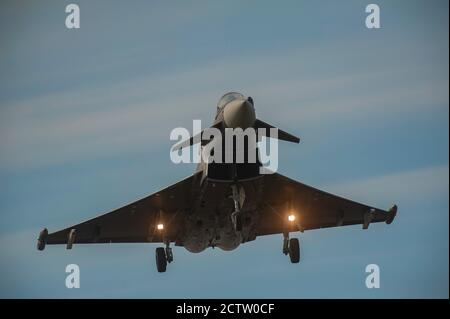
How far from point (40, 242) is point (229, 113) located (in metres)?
13.0

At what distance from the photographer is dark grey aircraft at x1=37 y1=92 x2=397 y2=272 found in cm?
3941

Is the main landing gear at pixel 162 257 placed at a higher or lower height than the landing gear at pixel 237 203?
lower

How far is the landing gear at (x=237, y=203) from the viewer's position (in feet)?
128

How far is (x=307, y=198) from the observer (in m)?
44.7

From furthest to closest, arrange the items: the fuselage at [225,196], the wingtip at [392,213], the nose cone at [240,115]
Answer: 1. the wingtip at [392,213]
2. the fuselage at [225,196]
3. the nose cone at [240,115]

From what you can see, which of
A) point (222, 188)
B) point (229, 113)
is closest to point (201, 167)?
point (222, 188)

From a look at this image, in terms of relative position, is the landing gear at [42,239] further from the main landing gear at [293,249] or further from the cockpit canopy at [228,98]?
the main landing gear at [293,249]

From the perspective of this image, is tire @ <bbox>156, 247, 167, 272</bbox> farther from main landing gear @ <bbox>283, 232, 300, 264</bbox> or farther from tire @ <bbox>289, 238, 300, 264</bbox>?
tire @ <bbox>289, 238, 300, 264</bbox>

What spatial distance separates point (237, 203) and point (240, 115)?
4447 millimetres

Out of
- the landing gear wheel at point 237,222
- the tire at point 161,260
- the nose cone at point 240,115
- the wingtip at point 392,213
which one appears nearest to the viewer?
the nose cone at point 240,115

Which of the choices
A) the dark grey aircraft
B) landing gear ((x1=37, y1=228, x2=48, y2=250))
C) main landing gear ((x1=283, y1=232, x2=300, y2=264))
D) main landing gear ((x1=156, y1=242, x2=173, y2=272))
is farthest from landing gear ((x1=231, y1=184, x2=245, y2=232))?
landing gear ((x1=37, y1=228, x2=48, y2=250))

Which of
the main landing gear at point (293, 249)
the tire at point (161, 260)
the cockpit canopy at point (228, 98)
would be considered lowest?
the tire at point (161, 260)

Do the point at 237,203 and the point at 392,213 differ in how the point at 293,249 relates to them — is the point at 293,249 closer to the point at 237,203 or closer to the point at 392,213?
the point at 237,203

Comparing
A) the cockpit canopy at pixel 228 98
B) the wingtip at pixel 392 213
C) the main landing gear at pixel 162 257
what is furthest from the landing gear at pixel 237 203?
the wingtip at pixel 392 213
